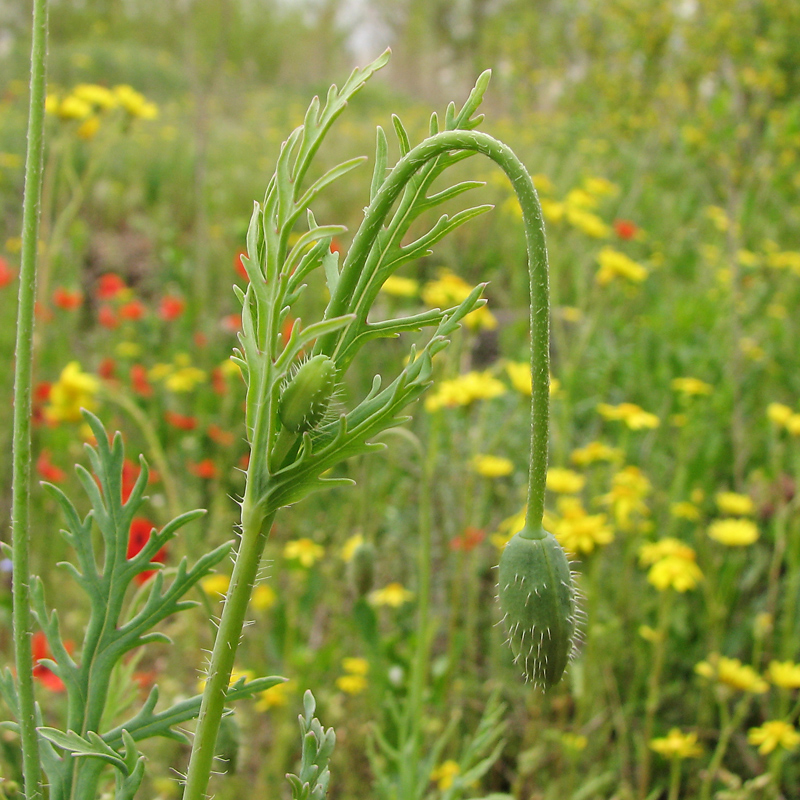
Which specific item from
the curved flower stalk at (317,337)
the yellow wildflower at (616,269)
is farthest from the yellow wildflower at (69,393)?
the curved flower stalk at (317,337)

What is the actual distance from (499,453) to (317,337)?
2578mm

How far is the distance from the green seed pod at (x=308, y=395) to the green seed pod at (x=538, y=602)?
0.72ft

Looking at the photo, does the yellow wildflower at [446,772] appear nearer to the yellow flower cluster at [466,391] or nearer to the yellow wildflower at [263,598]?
the yellow wildflower at [263,598]

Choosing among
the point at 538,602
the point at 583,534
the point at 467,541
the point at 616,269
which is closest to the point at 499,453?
the point at 616,269

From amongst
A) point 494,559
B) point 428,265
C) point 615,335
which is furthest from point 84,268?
point 494,559

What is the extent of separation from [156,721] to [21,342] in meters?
0.35

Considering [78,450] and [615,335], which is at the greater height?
[615,335]

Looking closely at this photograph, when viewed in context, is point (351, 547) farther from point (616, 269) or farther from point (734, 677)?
point (616, 269)

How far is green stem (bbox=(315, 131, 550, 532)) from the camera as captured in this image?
0.57 meters

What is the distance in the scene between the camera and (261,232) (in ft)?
2.20

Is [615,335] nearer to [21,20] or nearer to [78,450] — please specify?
[78,450]

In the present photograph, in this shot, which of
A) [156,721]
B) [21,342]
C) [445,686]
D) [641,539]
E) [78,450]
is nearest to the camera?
[21,342]

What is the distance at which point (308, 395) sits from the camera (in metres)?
0.58

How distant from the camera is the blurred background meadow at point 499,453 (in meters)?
1.83
